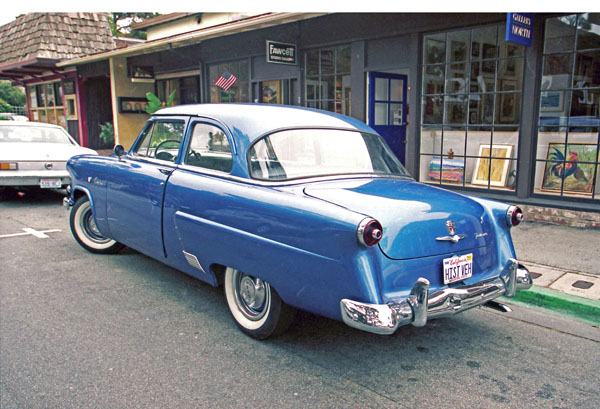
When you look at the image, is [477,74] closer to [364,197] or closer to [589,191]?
[589,191]

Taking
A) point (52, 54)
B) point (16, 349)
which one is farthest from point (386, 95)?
point (52, 54)

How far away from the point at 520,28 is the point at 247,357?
5.81 meters

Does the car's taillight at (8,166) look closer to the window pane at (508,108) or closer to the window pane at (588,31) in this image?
the window pane at (508,108)

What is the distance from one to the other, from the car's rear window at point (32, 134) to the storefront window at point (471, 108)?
702 cm

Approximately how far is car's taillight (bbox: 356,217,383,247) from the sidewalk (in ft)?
7.82

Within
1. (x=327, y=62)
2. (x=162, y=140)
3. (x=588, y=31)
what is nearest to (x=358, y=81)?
(x=327, y=62)

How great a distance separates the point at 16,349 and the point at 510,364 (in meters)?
3.38

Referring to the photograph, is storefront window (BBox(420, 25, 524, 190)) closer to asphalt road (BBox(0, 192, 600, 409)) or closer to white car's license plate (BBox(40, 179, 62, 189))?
asphalt road (BBox(0, 192, 600, 409))

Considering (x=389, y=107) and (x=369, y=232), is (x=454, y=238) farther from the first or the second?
(x=389, y=107)

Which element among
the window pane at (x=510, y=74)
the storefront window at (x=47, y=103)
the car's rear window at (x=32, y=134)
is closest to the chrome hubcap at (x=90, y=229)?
the car's rear window at (x=32, y=134)

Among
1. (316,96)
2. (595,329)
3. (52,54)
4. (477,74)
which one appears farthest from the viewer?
(52,54)

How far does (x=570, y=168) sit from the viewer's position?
7438mm

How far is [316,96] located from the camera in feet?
35.0

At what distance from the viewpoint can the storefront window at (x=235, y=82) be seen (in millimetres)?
12398
